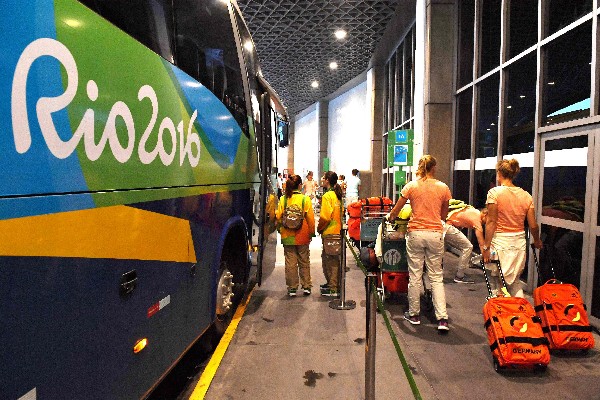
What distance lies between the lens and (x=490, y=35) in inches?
340

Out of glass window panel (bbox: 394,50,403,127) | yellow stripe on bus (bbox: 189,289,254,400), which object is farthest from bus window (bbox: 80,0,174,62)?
glass window panel (bbox: 394,50,403,127)

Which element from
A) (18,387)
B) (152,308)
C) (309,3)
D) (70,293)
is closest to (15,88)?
(70,293)

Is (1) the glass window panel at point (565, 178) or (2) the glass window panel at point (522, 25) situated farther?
(2) the glass window panel at point (522, 25)

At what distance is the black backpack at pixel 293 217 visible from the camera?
231 inches

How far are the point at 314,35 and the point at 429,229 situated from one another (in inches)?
465

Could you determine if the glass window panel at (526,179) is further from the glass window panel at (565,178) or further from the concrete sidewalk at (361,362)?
the concrete sidewalk at (361,362)

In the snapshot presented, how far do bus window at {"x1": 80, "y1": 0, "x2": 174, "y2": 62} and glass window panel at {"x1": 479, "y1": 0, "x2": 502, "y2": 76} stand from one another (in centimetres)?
719

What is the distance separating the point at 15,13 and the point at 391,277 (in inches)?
191

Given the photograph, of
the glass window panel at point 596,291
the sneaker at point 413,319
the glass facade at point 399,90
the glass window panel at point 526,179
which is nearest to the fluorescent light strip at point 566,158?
the glass window panel at point 526,179

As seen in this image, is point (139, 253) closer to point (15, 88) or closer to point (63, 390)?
point (63, 390)

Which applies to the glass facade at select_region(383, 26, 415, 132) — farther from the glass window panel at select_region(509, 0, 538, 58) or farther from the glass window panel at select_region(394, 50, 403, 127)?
the glass window panel at select_region(509, 0, 538, 58)

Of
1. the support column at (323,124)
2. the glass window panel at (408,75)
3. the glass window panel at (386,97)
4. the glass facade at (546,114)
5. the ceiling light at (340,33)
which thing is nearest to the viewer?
the glass facade at (546,114)

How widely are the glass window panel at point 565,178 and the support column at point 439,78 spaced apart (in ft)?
13.6

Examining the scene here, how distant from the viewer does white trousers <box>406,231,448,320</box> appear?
4.73 meters
